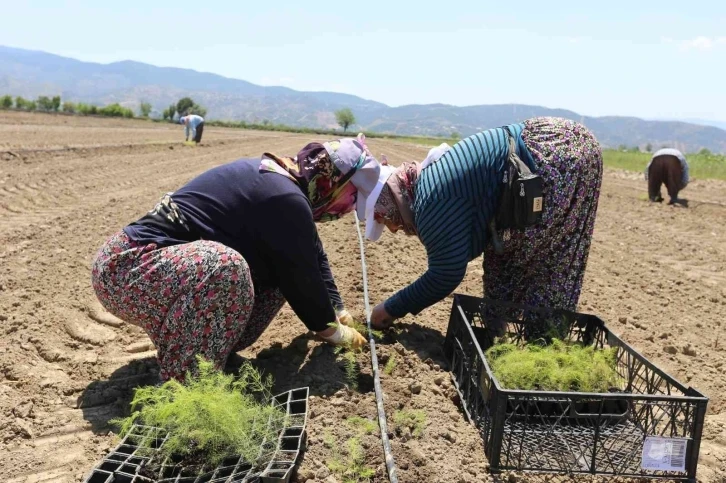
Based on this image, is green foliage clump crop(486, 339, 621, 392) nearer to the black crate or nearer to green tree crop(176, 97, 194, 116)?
the black crate

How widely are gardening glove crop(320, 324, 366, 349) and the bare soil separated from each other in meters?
0.11

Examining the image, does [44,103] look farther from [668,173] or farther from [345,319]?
[345,319]

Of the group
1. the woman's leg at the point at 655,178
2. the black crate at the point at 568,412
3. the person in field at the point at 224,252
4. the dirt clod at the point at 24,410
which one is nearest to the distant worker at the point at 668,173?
the woman's leg at the point at 655,178

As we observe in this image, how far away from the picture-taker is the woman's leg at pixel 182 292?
2.41m

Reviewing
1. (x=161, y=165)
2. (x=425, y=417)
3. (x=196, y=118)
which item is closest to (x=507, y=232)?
(x=425, y=417)

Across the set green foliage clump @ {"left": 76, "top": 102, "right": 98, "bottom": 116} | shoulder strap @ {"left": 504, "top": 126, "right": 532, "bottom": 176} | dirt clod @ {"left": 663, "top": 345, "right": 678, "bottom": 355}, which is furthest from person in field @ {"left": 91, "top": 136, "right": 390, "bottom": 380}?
green foliage clump @ {"left": 76, "top": 102, "right": 98, "bottom": 116}

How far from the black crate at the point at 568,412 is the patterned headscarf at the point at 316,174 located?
2.73 ft

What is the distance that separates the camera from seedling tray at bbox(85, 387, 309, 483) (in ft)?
6.52

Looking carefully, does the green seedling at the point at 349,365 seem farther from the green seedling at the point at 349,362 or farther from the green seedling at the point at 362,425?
the green seedling at the point at 362,425

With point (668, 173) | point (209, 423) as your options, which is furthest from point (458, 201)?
point (668, 173)

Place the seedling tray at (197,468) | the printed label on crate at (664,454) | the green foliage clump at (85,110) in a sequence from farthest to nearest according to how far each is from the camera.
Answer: the green foliage clump at (85,110) → the printed label on crate at (664,454) → the seedling tray at (197,468)

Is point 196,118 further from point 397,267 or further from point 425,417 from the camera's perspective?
point 425,417

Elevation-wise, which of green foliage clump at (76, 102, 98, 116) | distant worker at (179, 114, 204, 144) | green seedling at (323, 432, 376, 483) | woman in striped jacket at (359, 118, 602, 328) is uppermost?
green foliage clump at (76, 102, 98, 116)

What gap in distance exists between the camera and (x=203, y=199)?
2.62m
